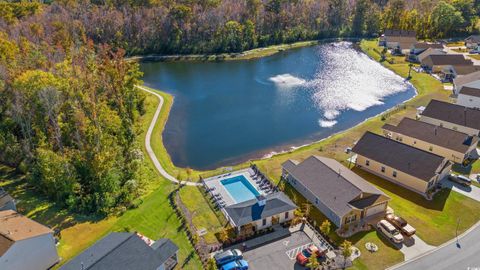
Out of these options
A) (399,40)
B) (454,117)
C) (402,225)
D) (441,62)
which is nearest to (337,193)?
(402,225)

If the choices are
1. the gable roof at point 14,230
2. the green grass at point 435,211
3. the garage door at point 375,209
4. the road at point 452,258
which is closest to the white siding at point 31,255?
the gable roof at point 14,230

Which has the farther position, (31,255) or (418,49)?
(418,49)

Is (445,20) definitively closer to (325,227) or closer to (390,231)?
(390,231)

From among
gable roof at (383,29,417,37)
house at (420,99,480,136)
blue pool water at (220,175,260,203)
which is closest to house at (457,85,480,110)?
house at (420,99,480,136)

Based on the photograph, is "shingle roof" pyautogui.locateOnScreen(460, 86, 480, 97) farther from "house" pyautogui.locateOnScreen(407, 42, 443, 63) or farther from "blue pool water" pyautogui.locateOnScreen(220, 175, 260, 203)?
"blue pool water" pyautogui.locateOnScreen(220, 175, 260, 203)

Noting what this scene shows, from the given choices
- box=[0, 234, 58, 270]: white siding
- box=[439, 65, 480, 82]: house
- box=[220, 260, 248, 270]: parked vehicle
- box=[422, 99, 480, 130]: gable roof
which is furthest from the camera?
box=[439, 65, 480, 82]: house

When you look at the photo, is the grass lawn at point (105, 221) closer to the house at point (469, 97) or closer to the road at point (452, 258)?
the road at point (452, 258)
